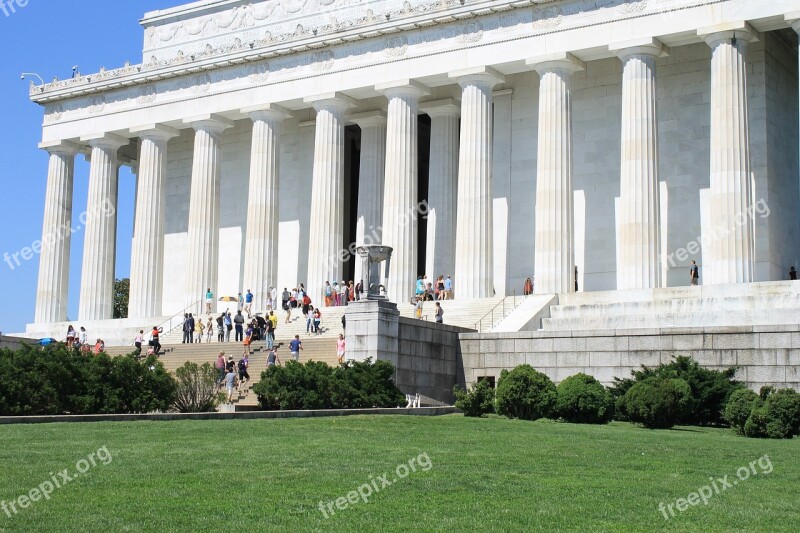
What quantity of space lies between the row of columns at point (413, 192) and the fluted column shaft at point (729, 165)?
6 cm

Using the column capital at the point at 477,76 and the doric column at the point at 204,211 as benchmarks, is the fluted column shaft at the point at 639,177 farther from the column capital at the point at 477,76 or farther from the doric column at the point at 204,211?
the doric column at the point at 204,211

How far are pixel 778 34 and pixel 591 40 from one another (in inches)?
370

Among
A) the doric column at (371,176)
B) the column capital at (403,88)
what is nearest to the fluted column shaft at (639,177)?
the column capital at (403,88)

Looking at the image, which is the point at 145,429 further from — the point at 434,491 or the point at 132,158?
the point at 132,158

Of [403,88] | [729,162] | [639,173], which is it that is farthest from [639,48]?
[403,88]

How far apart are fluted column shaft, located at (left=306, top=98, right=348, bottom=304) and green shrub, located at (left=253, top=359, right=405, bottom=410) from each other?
23.5 m

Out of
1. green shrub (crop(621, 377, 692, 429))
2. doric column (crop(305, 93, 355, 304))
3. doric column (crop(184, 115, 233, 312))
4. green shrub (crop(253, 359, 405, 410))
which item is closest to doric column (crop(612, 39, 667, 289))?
doric column (crop(305, 93, 355, 304))

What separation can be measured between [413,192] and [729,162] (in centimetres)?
1593

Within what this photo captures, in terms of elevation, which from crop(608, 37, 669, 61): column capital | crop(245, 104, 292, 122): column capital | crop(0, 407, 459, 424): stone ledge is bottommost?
crop(0, 407, 459, 424): stone ledge

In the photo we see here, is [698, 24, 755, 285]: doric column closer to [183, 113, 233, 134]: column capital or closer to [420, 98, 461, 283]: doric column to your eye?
[420, 98, 461, 283]: doric column

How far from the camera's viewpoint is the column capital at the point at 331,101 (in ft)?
191

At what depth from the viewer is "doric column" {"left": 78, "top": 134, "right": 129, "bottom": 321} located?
214ft

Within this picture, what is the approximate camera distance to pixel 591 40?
51062 mm

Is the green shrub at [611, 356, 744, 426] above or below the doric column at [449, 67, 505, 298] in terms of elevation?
below
